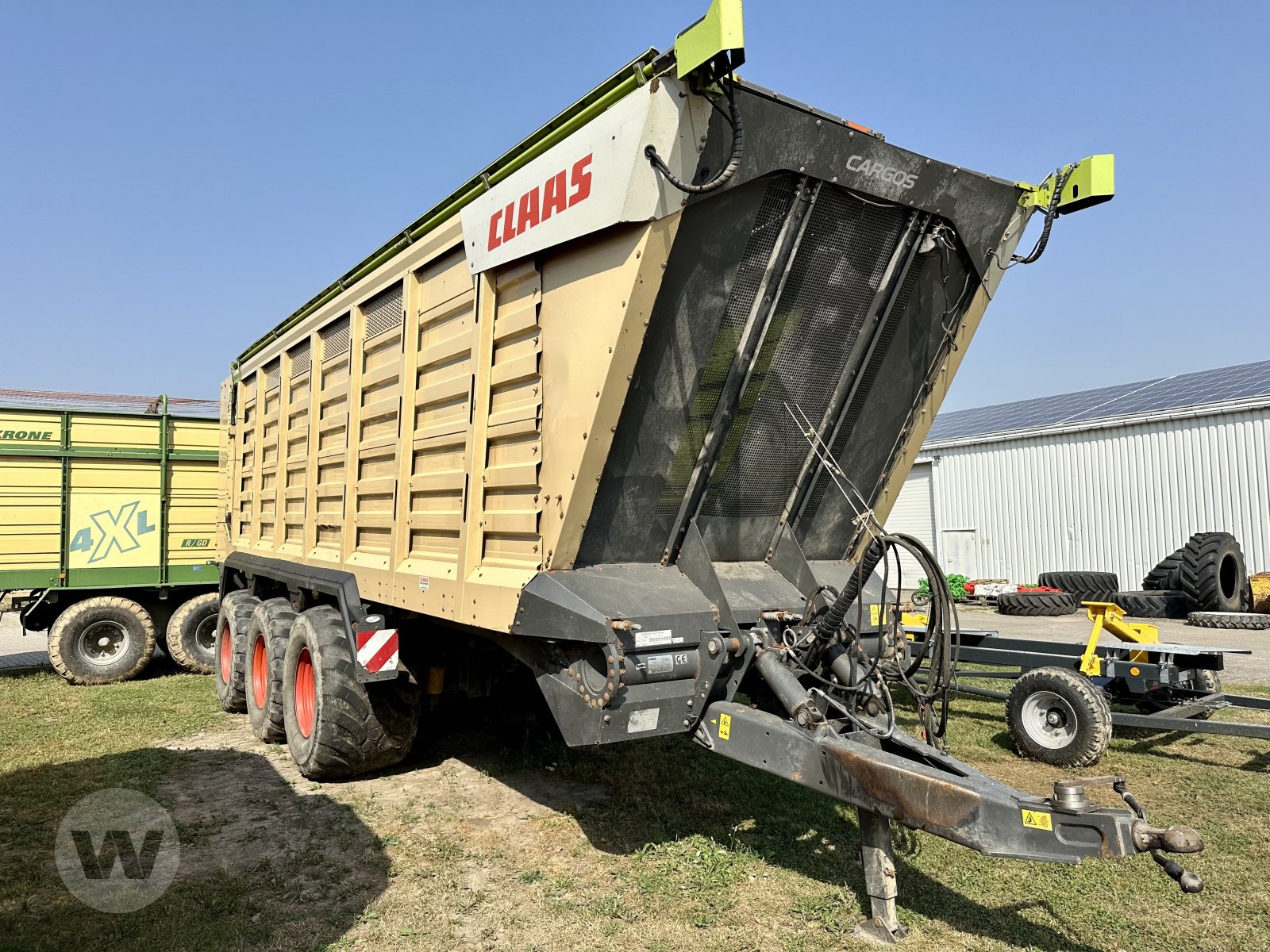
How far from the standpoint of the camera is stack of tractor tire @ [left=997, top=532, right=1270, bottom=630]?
1345 centimetres

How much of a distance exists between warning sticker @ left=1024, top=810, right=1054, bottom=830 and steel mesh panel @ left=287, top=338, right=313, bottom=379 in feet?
18.6

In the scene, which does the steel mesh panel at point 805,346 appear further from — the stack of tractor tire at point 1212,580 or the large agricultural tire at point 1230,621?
the stack of tractor tire at point 1212,580

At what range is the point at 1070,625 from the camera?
44.3 ft

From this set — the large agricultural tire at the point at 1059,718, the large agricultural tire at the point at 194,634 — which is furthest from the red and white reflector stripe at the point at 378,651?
the large agricultural tire at the point at 194,634

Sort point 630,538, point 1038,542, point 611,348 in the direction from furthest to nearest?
point 1038,542 < point 630,538 < point 611,348

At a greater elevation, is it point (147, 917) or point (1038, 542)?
point (1038, 542)

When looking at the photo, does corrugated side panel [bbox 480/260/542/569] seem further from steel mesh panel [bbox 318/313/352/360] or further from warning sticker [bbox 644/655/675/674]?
steel mesh panel [bbox 318/313/352/360]

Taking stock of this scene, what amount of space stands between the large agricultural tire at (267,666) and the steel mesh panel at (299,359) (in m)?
1.85

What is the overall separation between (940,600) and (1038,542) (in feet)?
57.5

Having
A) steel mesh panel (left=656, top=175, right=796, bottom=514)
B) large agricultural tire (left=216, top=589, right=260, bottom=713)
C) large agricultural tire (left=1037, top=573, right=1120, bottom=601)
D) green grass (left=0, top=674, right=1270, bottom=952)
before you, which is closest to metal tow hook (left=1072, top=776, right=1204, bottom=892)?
green grass (left=0, top=674, right=1270, bottom=952)

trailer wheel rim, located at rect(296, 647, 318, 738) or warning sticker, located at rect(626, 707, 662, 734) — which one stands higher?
warning sticker, located at rect(626, 707, 662, 734)

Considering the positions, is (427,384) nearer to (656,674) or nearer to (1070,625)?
(656,674)

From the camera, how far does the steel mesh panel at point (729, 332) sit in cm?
361

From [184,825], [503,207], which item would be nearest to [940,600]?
[503,207]
